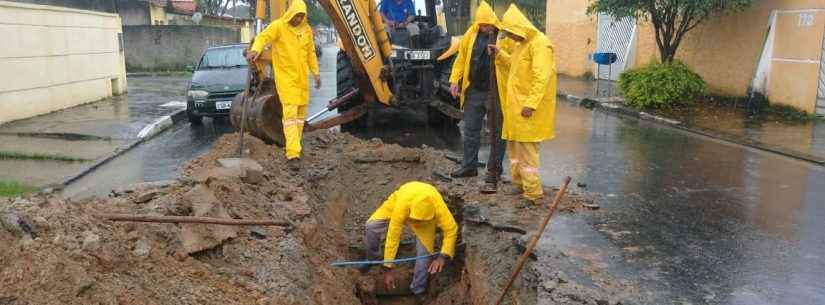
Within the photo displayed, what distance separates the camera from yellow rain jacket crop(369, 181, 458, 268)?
227 inches

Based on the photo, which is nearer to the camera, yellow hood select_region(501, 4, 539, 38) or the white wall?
yellow hood select_region(501, 4, 539, 38)

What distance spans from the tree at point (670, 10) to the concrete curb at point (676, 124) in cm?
161

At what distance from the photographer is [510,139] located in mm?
6738

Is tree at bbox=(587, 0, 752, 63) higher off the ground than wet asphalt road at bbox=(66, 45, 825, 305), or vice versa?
tree at bbox=(587, 0, 752, 63)

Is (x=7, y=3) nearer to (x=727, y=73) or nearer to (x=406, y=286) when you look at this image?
(x=406, y=286)

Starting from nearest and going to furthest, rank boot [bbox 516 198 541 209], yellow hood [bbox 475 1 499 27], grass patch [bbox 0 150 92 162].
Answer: boot [bbox 516 198 541 209]
yellow hood [bbox 475 1 499 27]
grass patch [bbox 0 150 92 162]

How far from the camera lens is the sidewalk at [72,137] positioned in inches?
349

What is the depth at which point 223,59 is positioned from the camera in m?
14.3

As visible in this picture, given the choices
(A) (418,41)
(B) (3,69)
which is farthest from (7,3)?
(A) (418,41)

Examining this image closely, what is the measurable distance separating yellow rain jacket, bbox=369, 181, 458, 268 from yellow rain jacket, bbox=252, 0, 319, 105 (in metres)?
2.17

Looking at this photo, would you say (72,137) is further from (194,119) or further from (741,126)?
(741,126)

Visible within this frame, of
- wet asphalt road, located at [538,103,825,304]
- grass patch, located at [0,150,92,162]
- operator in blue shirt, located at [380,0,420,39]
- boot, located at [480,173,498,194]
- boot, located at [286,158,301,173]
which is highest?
operator in blue shirt, located at [380,0,420,39]

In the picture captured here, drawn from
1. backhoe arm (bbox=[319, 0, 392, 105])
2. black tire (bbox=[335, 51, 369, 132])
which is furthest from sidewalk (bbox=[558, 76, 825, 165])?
black tire (bbox=[335, 51, 369, 132])

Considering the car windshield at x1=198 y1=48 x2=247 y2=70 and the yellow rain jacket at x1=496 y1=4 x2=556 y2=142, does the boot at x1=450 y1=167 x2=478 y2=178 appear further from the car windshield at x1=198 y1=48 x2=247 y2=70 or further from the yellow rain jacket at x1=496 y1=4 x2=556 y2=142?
the car windshield at x1=198 y1=48 x2=247 y2=70
